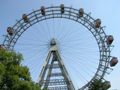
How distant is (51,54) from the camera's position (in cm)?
7112

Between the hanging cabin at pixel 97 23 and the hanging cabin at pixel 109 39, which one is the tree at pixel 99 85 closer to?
the hanging cabin at pixel 109 39

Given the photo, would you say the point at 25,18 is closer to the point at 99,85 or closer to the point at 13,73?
the point at 99,85

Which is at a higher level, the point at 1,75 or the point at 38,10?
the point at 38,10

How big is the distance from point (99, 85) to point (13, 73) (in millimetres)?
25121

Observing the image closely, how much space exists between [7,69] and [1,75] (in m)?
2.58

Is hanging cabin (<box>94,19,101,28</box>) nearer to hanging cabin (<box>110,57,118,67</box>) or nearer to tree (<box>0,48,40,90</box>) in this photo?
hanging cabin (<box>110,57,118,67</box>)

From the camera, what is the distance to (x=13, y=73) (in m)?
42.1

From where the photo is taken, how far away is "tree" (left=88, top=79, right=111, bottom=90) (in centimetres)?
6450

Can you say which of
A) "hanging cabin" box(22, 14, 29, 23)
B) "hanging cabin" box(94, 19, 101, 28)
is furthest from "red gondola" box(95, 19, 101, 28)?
"hanging cabin" box(22, 14, 29, 23)

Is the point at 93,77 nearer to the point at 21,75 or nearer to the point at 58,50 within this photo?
the point at 58,50

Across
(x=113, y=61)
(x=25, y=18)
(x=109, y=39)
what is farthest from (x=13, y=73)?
(x=25, y=18)

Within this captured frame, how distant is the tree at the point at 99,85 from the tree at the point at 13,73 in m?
22.2

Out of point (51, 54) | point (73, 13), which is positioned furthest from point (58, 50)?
point (73, 13)

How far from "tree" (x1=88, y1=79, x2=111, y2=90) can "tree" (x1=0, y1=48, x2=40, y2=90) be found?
72.7 feet
